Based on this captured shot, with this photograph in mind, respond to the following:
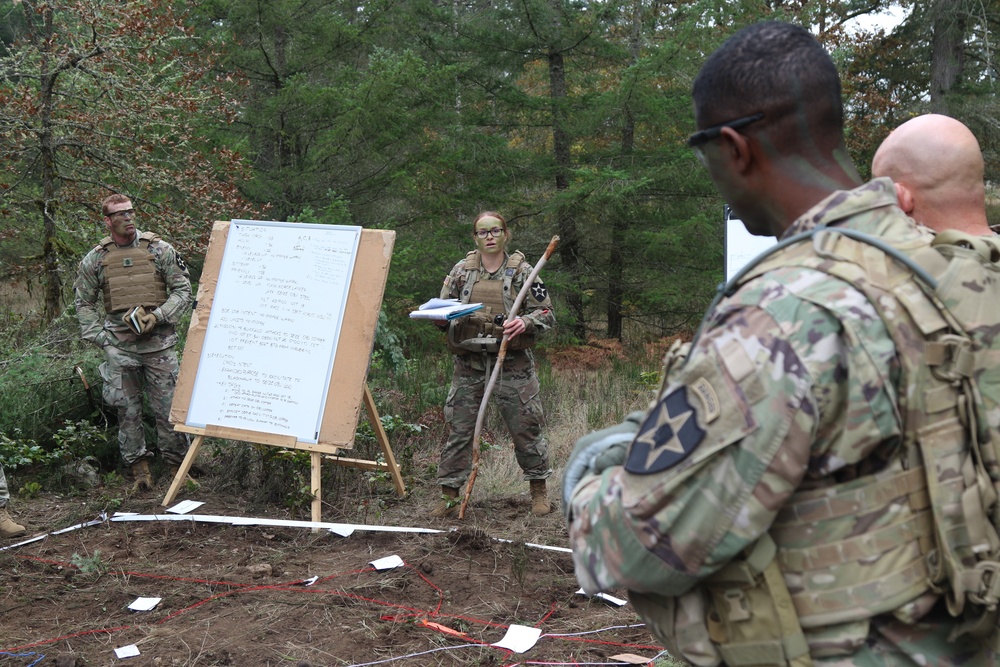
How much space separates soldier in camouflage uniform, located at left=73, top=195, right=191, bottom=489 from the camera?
650 centimetres

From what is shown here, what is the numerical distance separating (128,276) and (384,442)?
2497 millimetres

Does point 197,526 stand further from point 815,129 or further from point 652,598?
point 815,129

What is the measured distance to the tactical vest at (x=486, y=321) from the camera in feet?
18.4

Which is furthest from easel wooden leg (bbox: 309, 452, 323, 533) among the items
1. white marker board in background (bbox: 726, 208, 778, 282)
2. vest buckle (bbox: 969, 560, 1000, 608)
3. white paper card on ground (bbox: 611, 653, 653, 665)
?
vest buckle (bbox: 969, 560, 1000, 608)

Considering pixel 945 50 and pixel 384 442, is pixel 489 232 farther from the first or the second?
pixel 945 50

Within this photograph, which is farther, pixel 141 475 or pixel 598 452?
pixel 141 475

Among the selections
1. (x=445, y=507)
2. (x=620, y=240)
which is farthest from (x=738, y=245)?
(x=620, y=240)

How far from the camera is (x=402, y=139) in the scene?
407 inches

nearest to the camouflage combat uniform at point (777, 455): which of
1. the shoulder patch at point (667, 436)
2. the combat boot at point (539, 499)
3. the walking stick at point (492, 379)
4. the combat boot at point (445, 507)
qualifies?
the shoulder patch at point (667, 436)

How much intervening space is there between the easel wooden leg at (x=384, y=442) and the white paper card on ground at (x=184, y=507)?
133cm

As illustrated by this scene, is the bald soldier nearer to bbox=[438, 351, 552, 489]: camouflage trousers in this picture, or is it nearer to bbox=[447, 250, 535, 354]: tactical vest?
bbox=[447, 250, 535, 354]: tactical vest

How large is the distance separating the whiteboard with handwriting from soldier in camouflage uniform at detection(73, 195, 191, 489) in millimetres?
940

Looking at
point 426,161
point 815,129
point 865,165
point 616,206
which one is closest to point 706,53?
point 616,206

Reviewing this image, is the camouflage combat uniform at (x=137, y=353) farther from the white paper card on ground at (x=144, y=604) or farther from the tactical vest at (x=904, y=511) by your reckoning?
the tactical vest at (x=904, y=511)
